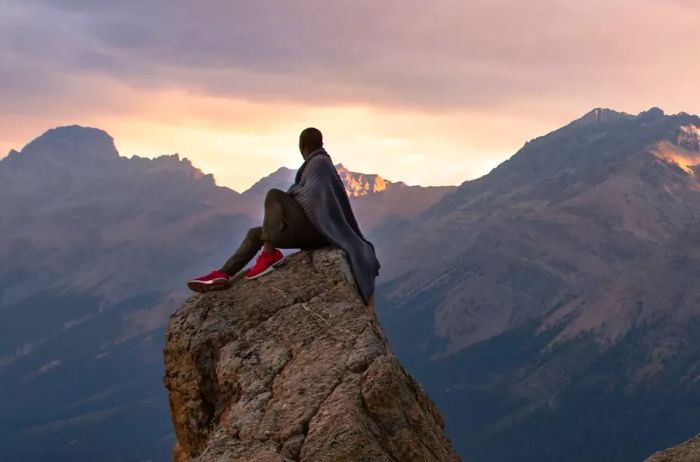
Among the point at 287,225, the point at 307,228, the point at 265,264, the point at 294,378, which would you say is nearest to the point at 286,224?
the point at 287,225

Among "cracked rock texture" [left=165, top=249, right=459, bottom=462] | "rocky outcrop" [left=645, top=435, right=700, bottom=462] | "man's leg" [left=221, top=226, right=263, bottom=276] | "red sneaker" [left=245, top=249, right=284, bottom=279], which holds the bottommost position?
"rocky outcrop" [left=645, top=435, right=700, bottom=462]

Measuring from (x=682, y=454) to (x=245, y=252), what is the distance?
9.17m

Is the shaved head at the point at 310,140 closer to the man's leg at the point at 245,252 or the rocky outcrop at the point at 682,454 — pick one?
the man's leg at the point at 245,252

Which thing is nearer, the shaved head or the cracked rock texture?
the cracked rock texture

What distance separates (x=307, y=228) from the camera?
20.1 meters

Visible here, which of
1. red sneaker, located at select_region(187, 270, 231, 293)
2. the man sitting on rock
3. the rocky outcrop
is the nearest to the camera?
the rocky outcrop

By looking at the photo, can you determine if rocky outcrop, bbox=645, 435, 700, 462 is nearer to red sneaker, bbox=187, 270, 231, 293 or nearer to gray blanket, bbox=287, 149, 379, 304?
gray blanket, bbox=287, 149, 379, 304

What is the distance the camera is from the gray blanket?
1995 centimetres

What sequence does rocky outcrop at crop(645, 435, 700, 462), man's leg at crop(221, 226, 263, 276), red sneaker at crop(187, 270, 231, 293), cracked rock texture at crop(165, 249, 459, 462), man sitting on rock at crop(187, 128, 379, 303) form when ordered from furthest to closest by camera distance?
man's leg at crop(221, 226, 263, 276) → man sitting on rock at crop(187, 128, 379, 303) → red sneaker at crop(187, 270, 231, 293) → rocky outcrop at crop(645, 435, 700, 462) → cracked rock texture at crop(165, 249, 459, 462)

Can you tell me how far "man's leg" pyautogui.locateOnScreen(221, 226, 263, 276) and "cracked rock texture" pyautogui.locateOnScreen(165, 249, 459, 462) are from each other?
2.31 ft

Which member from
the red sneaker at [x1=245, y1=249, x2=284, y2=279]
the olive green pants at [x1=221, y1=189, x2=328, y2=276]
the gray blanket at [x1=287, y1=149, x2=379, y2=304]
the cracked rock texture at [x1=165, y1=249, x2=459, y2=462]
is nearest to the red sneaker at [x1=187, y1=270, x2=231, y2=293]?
the cracked rock texture at [x1=165, y1=249, x2=459, y2=462]

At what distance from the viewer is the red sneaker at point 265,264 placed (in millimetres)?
19812

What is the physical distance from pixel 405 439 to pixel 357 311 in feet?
10.6

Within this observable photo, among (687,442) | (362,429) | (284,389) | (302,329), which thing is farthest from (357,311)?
(687,442)
